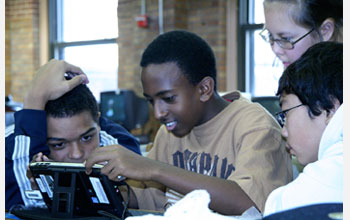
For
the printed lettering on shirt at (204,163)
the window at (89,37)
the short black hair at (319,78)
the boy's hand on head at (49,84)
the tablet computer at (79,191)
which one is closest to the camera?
the short black hair at (319,78)

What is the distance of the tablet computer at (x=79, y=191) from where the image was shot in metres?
1.05

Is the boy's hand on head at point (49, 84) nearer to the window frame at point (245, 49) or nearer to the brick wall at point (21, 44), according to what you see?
the window frame at point (245, 49)

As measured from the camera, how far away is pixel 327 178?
0.66 m

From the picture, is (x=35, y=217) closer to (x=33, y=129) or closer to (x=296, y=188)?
(x=33, y=129)

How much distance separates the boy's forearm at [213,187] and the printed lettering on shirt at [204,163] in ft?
0.60

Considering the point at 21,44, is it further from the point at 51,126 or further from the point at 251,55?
the point at 51,126

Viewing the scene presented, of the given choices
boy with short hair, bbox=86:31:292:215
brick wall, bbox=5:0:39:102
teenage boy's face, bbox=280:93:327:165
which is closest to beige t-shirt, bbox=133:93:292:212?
boy with short hair, bbox=86:31:292:215

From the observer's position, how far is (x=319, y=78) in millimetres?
941

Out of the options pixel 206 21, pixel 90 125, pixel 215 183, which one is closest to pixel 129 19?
pixel 206 21

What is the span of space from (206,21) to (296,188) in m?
4.80

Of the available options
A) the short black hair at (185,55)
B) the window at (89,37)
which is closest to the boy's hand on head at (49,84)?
the short black hair at (185,55)

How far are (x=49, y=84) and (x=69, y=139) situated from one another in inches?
7.4

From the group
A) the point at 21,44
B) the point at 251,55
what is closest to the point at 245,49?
the point at 251,55

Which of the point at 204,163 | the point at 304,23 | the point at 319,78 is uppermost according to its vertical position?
the point at 304,23
